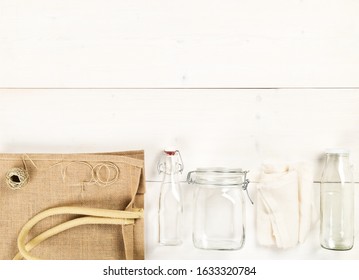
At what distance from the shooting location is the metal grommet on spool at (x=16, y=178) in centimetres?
→ 102

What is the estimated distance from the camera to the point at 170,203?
108 centimetres

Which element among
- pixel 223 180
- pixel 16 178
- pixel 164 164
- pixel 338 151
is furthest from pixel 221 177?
pixel 16 178

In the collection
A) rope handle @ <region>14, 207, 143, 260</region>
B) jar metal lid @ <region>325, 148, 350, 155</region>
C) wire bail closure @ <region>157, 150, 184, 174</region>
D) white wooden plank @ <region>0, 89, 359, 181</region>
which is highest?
white wooden plank @ <region>0, 89, 359, 181</region>

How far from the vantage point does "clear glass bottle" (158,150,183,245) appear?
107 centimetres

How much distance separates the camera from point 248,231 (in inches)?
42.7

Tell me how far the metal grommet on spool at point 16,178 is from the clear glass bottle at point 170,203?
0.79ft

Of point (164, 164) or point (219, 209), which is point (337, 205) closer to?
point (219, 209)

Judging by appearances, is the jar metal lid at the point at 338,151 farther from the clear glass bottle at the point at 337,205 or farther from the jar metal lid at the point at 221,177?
the jar metal lid at the point at 221,177

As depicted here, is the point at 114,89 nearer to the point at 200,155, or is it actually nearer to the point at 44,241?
the point at 200,155

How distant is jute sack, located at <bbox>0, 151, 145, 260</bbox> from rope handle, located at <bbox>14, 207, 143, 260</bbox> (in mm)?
12

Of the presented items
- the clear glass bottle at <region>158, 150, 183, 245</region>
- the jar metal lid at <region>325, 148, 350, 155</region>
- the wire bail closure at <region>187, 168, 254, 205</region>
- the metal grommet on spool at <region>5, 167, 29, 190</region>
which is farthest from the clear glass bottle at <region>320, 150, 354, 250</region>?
the metal grommet on spool at <region>5, 167, 29, 190</region>

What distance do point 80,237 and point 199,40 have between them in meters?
0.42

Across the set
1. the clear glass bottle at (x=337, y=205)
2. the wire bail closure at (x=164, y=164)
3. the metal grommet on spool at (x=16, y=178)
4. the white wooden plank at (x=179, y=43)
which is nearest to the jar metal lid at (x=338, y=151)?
the clear glass bottle at (x=337, y=205)

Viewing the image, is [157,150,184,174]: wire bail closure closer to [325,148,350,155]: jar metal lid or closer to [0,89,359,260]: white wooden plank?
[0,89,359,260]: white wooden plank
